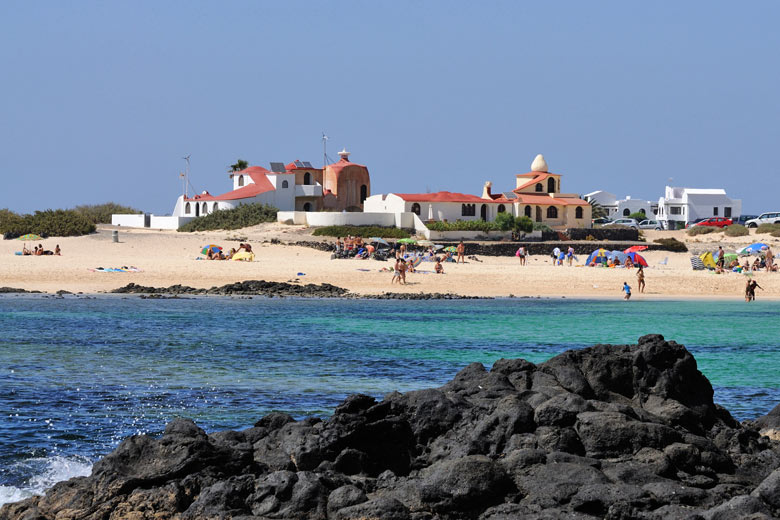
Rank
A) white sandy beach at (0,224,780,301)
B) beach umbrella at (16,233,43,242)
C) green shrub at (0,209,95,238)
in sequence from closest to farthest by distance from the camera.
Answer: white sandy beach at (0,224,780,301), beach umbrella at (16,233,43,242), green shrub at (0,209,95,238)

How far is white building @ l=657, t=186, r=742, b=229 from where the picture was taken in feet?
312

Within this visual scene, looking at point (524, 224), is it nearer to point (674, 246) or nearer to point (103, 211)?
point (674, 246)

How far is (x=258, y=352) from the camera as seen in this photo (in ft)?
68.3

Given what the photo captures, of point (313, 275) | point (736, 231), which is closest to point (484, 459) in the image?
point (313, 275)

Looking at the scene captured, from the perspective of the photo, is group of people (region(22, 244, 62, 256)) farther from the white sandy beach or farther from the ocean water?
the ocean water

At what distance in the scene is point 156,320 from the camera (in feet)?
A: 88.4

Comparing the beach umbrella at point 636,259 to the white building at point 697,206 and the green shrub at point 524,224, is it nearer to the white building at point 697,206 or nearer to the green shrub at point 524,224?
the green shrub at point 524,224

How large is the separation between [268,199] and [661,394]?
59735 millimetres

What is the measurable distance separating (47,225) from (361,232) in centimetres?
1829

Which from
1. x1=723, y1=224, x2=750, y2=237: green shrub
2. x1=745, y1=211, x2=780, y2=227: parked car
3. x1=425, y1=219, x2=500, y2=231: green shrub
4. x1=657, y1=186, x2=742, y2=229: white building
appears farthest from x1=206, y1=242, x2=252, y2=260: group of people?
x1=657, y1=186, x2=742, y2=229: white building

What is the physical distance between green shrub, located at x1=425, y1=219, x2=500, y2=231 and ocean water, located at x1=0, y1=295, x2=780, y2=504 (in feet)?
86.2

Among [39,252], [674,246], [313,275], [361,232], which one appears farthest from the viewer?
[674,246]

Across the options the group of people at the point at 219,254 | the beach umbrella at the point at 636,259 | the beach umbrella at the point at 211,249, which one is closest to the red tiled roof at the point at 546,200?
the beach umbrella at the point at 636,259

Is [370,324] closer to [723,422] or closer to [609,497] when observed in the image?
[723,422]
